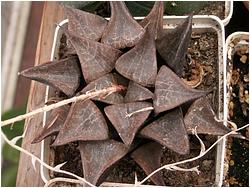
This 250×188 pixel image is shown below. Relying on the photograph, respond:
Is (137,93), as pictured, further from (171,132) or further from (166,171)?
(166,171)

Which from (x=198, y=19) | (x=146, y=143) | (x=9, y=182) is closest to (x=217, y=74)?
(x=198, y=19)

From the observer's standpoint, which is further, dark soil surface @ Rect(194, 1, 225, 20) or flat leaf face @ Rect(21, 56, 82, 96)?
dark soil surface @ Rect(194, 1, 225, 20)

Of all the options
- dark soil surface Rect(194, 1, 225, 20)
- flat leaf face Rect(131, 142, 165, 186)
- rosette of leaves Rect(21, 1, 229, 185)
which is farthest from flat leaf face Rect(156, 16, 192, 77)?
dark soil surface Rect(194, 1, 225, 20)

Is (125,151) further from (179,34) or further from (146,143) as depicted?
(179,34)

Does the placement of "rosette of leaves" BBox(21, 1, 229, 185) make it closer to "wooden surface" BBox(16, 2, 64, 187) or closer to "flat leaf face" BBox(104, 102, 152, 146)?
"flat leaf face" BBox(104, 102, 152, 146)

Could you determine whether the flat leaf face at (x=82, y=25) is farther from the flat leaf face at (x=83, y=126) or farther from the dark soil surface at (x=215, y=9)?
the dark soil surface at (x=215, y=9)

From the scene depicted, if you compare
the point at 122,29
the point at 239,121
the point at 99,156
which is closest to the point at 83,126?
the point at 99,156
